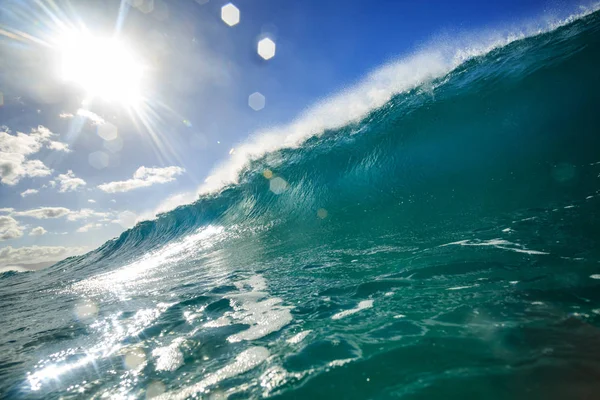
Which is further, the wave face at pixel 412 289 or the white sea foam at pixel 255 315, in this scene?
the white sea foam at pixel 255 315

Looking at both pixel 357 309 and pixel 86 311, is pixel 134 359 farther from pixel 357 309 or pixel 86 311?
pixel 86 311

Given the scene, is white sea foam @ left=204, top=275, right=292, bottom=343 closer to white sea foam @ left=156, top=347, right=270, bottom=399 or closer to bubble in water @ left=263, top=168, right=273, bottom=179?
white sea foam @ left=156, top=347, right=270, bottom=399

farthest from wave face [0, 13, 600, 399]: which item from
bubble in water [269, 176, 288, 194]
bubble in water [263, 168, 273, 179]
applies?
bubble in water [263, 168, 273, 179]

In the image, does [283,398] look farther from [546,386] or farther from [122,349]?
[122,349]

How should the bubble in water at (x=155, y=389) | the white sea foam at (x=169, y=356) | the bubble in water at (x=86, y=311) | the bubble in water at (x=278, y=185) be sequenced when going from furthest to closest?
1. the bubble in water at (x=278, y=185)
2. the bubble in water at (x=86, y=311)
3. the white sea foam at (x=169, y=356)
4. the bubble in water at (x=155, y=389)

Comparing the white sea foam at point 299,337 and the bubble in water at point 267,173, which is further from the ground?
the bubble in water at point 267,173

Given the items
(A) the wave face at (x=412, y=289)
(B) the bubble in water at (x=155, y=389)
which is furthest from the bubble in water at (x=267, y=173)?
(B) the bubble in water at (x=155, y=389)

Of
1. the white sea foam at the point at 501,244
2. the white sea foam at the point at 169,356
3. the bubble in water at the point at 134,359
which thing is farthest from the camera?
the white sea foam at the point at 501,244

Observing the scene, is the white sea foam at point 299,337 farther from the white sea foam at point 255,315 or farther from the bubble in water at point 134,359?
the bubble in water at point 134,359

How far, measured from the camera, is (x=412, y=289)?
2.69 m

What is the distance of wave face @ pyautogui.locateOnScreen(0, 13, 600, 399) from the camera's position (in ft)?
5.37

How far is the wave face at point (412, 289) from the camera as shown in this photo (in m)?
1.64

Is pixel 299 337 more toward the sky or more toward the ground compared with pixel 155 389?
more toward the ground

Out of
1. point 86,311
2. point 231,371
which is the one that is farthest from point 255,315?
point 86,311
